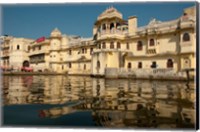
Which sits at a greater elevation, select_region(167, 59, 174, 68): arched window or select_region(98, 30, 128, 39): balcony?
select_region(98, 30, 128, 39): balcony

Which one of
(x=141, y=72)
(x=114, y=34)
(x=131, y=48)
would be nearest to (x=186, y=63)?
(x=141, y=72)

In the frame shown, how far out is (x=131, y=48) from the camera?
15.3m

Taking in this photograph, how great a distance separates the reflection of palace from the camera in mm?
11469

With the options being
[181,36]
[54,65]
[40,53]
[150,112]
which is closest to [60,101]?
[150,112]

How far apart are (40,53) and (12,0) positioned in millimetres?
19863

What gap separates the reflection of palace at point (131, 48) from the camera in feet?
37.6

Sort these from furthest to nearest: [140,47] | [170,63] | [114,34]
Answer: [114,34], [140,47], [170,63]

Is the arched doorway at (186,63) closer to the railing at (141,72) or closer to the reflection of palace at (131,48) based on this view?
the reflection of palace at (131,48)

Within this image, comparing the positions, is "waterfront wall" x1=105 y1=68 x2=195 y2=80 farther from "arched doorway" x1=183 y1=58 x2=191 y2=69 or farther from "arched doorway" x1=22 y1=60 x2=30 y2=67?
"arched doorway" x1=22 y1=60 x2=30 y2=67

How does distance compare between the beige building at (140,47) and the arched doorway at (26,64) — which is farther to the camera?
the arched doorway at (26,64)

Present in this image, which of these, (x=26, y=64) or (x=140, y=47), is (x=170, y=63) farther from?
(x=26, y=64)

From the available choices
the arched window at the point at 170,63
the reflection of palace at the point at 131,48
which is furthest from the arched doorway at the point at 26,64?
the arched window at the point at 170,63

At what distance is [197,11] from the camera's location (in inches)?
176

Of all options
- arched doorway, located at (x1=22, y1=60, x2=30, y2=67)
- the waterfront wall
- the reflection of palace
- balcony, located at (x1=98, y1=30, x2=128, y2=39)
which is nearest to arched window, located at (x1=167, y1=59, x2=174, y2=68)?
the reflection of palace
